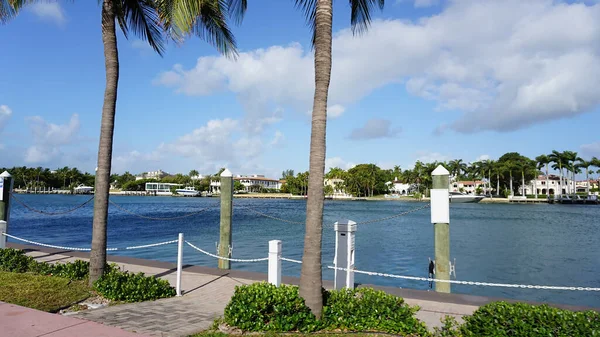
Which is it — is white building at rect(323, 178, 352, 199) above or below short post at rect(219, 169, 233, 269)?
above

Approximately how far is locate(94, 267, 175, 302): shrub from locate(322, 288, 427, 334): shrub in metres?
3.52

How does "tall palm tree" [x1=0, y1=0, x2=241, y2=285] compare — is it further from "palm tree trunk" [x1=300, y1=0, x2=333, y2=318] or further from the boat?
the boat

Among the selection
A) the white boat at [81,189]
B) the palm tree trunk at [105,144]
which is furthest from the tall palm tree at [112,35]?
the white boat at [81,189]

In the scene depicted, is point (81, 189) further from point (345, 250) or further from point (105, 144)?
point (345, 250)

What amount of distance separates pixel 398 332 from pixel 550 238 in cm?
2970

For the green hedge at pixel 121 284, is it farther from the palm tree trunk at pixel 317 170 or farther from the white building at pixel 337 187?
the white building at pixel 337 187

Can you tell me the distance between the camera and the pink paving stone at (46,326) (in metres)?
5.36

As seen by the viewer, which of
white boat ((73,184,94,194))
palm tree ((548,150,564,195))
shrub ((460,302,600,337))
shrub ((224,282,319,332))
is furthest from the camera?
white boat ((73,184,94,194))

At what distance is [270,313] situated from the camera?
5793 millimetres

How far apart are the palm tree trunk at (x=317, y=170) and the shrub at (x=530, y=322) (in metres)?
2.08

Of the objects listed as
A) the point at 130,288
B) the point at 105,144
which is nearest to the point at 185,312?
the point at 130,288

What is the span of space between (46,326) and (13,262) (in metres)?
5.32

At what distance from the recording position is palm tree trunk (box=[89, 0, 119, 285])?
8234 mm

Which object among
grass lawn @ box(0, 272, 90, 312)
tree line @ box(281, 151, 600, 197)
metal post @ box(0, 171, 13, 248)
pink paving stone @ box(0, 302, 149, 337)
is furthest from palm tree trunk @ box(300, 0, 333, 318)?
tree line @ box(281, 151, 600, 197)
